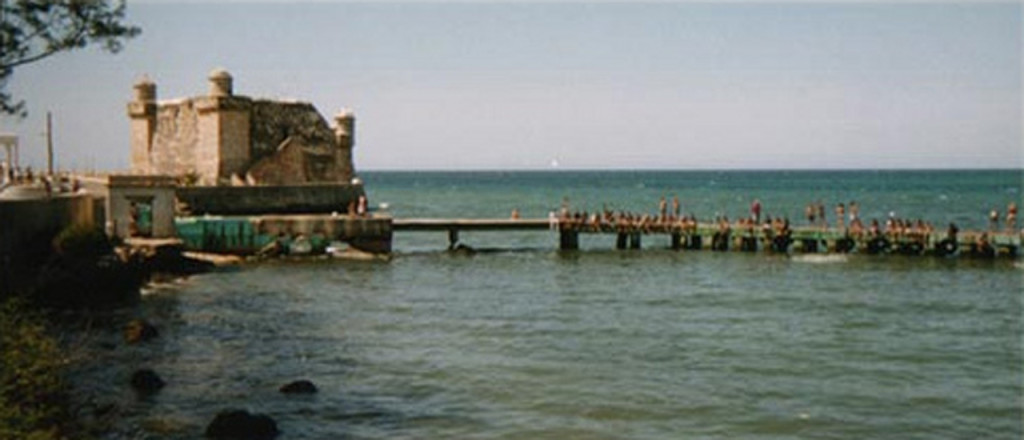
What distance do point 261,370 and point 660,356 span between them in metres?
8.49

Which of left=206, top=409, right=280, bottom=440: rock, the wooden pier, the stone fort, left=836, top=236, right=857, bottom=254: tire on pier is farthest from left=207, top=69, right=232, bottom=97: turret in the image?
left=206, top=409, right=280, bottom=440: rock

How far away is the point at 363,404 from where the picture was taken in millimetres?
20484

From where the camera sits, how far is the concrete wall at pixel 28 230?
27.3 meters

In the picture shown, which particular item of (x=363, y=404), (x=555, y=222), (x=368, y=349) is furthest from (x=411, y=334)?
(x=555, y=222)

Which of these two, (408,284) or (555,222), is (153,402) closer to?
(408,284)

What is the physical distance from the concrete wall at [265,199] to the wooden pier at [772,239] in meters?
11.8

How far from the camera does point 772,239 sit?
172 feet

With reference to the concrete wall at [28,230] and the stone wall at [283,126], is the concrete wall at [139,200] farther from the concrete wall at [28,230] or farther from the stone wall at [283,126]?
the stone wall at [283,126]

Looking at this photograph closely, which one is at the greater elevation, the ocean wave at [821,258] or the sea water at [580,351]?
the ocean wave at [821,258]

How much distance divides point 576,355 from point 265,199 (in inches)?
1565

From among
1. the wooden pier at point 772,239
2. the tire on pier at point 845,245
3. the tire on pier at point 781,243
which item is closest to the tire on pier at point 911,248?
the wooden pier at point 772,239

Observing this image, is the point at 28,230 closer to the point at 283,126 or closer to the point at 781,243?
the point at 781,243

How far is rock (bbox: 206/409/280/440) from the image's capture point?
56.6 ft

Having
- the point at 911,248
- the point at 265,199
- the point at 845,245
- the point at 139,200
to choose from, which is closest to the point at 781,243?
the point at 845,245
